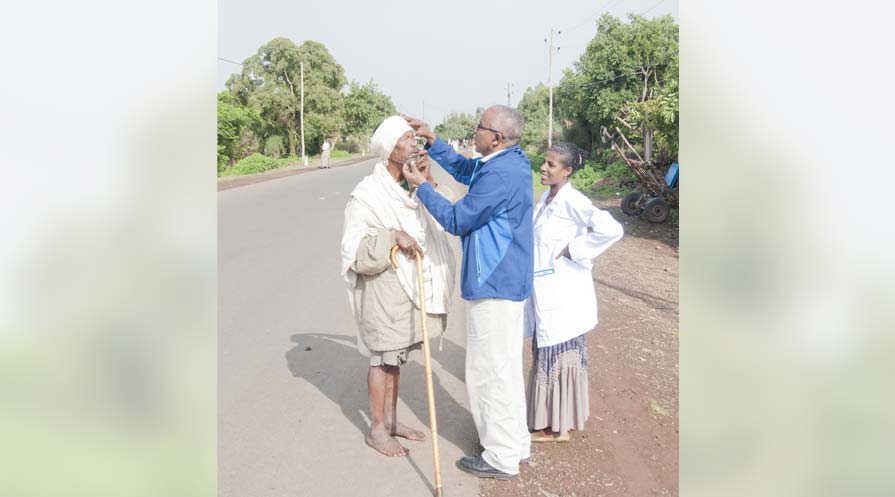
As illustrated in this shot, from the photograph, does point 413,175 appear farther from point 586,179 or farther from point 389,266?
point 586,179

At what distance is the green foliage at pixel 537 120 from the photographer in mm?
38006

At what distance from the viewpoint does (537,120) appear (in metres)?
46.2

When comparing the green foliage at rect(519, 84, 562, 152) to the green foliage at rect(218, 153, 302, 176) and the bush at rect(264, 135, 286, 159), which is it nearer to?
the green foliage at rect(218, 153, 302, 176)

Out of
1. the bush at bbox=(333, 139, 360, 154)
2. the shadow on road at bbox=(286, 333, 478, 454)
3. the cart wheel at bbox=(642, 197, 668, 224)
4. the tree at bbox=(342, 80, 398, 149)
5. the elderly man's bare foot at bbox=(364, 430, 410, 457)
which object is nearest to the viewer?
the elderly man's bare foot at bbox=(364, 430, 410, 457)

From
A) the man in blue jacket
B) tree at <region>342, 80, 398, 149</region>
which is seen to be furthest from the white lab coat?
tree at <region>342, 80, 398, 149</region>

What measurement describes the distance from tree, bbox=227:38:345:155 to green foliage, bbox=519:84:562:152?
1306 centimetres

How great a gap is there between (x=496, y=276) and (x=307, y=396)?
189cm

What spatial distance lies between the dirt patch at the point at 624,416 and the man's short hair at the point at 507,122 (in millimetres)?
1786

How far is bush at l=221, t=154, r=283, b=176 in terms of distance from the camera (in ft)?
87.0

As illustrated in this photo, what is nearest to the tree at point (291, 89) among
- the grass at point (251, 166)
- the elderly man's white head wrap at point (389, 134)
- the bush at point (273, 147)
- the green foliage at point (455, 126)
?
the bush at point (273, 147)
